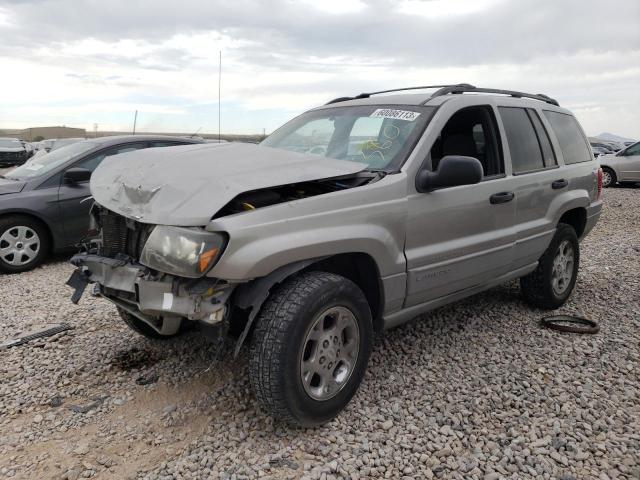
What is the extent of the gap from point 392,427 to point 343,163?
5.23 feet

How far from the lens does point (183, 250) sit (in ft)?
8.17

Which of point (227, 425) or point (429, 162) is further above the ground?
point (429, 162)

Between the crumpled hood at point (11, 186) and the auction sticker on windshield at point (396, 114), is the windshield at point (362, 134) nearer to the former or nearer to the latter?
the auction sticker on windshield at point (396, 114)

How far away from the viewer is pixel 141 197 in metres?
2.81

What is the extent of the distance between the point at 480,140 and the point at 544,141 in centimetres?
85

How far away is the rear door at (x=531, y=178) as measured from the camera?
4.16 meters

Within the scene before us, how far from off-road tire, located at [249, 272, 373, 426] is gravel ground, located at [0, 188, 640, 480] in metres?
0.23

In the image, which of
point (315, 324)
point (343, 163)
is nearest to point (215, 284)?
point (315, 324)

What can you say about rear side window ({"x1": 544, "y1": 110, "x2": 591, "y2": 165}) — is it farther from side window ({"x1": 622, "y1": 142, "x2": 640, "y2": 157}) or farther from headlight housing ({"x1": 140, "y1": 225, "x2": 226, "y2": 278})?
side window ({"x1": 622, "y1": 142, "x2": 640, "y2": 157})

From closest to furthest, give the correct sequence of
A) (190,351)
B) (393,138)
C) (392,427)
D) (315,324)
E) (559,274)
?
(315,324), (392,427), (393,138), (190,351), (559,274)

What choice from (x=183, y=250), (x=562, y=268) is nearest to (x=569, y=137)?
(x=562, y=268)

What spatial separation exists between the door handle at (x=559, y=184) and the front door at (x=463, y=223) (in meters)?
0.72

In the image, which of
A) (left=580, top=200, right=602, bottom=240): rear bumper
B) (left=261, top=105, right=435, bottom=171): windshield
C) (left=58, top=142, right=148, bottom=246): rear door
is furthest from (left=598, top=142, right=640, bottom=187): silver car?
(left=58, top=142, right=148, bottom=246): rear door

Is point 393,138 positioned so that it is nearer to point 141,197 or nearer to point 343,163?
point 343,163
